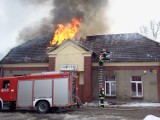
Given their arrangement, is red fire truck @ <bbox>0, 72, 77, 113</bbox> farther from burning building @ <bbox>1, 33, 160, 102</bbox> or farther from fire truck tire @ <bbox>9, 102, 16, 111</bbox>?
burning building @ <bbox>1, 33, 160, 102</bbox>

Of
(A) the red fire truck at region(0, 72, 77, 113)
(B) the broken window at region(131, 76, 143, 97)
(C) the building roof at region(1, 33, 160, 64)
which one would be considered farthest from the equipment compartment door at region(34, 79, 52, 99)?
(B) the broken window at region(131, 76, 143, 97)

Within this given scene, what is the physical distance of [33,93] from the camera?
19.7m

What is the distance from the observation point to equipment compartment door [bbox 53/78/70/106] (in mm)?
18745

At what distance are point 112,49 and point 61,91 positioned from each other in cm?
1049

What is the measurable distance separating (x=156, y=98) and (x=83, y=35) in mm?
12332

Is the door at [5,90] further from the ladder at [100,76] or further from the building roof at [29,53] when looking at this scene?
the ladder at [100,76]

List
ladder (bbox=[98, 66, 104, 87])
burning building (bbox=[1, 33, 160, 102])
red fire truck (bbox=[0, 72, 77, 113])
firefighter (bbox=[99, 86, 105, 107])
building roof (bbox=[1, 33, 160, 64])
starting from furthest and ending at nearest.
→ building roof (bbox=[1, 33, 160, 64]) < ladder (bbox=[98, 66, 104, 87]) < burning building (bbox=[1, 33, 160, 102]) < firefighter (bbox=[99, 86, 105, 107]) < red fire truck (bbox=[0, 72, 77, 113])

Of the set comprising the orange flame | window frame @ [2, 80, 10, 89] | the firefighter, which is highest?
the orange flame

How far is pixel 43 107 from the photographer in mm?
19203

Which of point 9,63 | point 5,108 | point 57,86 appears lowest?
point 5,108

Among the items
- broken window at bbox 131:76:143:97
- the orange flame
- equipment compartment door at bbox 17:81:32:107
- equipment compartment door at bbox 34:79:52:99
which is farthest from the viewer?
the orange flame

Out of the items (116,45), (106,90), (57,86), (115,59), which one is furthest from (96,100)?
(57,86)

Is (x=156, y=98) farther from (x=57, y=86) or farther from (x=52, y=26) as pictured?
(x=52, y=26)

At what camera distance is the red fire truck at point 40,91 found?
1892 cm
